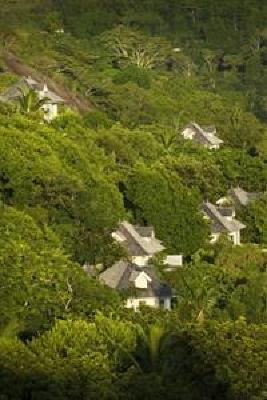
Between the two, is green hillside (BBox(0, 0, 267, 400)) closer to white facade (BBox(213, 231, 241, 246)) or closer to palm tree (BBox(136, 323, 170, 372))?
palm tree (BBox(136, 323, 170, 372))

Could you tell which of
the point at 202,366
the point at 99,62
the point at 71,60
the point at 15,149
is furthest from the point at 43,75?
the point at 202,366

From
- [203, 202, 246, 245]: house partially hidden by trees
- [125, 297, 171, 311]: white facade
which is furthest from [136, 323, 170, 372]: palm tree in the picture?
[203, 202, 246, 245]: house partially hidden by trees

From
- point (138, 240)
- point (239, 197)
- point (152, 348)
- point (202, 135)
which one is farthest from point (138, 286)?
point (202, 135)

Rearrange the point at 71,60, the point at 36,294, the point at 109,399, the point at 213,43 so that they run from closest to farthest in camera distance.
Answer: the point at 109,399, the point at 36,294, the point at 71,60, the point at 213,43

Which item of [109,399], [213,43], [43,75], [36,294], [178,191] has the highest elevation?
[213,43]

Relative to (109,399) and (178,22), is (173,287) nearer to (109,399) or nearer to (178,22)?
(109,399)

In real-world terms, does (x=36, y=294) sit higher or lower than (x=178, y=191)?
lower

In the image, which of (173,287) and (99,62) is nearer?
(173,287)
